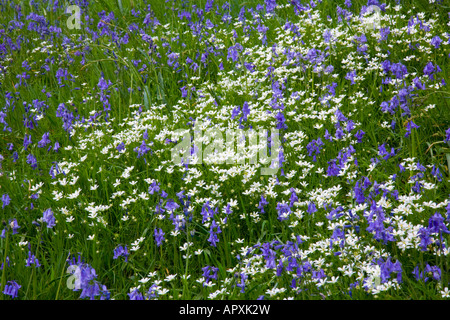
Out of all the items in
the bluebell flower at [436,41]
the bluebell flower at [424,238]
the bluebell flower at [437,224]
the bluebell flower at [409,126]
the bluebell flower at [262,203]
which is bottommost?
the bluebell flower at [424,238]

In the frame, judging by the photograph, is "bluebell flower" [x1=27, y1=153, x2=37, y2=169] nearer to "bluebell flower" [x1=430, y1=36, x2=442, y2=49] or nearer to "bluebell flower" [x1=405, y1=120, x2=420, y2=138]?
"bluebell flower" [x1=405, y1=120, x2=420, y2=138]

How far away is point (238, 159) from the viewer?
13.1 ft

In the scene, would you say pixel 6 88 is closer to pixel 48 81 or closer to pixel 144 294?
pixel 48 81

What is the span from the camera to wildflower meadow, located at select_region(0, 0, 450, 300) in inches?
115

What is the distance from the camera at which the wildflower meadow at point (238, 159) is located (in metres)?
2.93

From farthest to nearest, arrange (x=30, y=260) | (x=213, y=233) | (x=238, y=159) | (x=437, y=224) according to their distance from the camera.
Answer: (x=238, y=159) → (x=213, y=233) → (x=30, y=260) → (x=437, y=224)

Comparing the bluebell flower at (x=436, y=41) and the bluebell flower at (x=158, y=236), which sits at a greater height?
the bluebell flower at (x=436, y=41)

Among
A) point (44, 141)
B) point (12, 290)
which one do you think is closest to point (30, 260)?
point (12, 290)

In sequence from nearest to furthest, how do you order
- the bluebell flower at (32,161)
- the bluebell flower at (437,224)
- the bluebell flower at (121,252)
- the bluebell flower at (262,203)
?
1. the bluebell flower at (437,224)
2. the bluebell flower at (121,252)
3. the bluebell flower at (262,203)
4. the bluebell flower at (32,161)

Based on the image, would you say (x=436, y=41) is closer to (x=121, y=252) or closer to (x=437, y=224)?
(x=437, y=224)

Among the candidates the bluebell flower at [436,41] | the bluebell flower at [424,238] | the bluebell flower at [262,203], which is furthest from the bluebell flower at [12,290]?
the bluebell flower at [436,41]

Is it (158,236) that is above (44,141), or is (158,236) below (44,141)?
below

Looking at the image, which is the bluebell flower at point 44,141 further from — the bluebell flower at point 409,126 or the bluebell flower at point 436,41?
the bluebell flower at point 436,41

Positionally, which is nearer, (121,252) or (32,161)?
(121,252)
